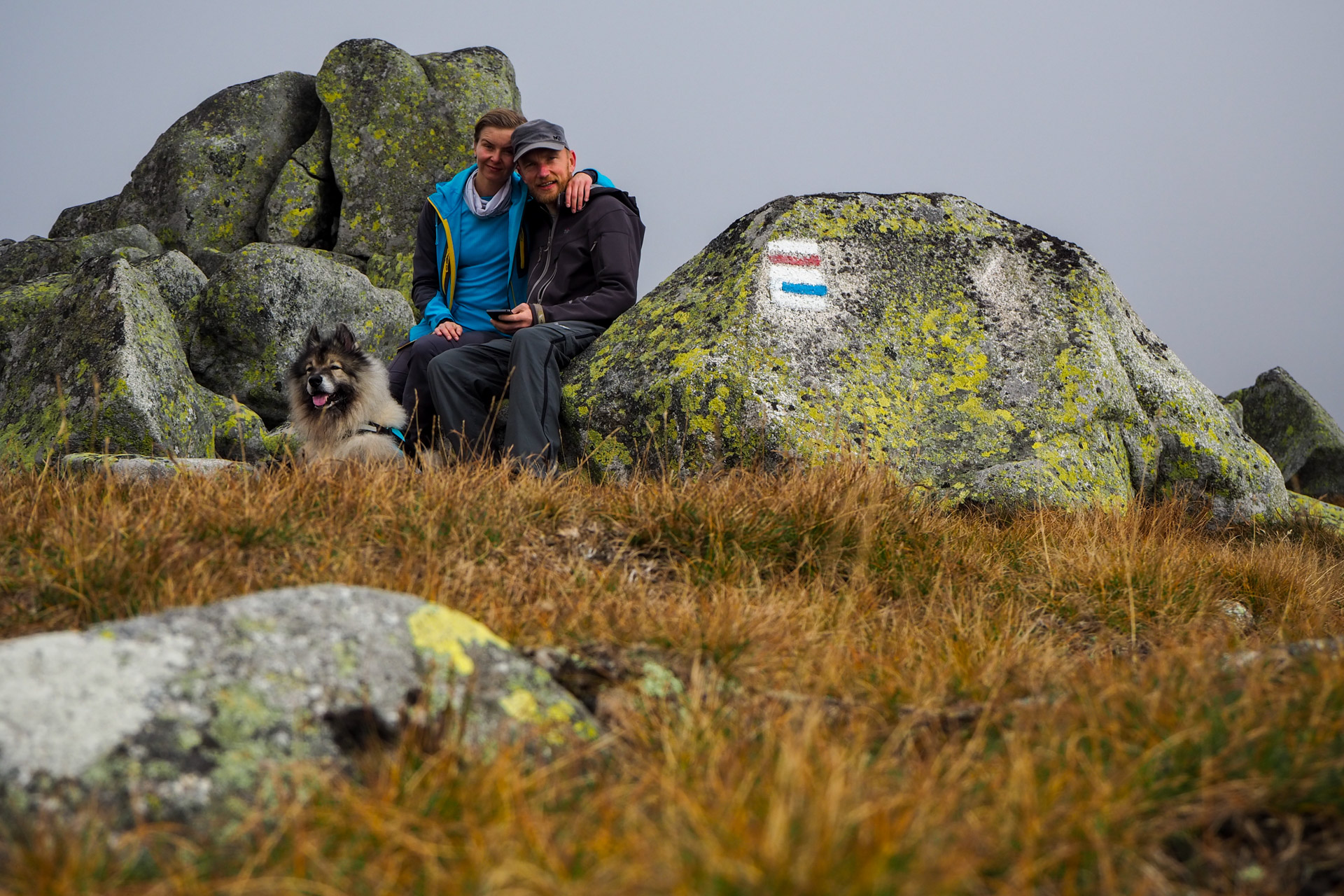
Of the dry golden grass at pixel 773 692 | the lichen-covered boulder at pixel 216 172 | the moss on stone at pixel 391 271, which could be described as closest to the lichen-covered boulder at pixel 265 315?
the moss on stone at pixel 391 271

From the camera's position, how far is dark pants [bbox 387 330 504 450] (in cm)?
696

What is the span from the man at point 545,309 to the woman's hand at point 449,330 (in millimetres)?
419

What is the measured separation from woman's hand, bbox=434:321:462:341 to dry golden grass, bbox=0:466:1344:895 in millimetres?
2517

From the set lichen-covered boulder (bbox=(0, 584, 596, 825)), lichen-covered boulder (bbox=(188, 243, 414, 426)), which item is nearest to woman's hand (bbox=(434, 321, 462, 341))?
lichen-covered boulder (bbox=(0, 584, 596, 825))

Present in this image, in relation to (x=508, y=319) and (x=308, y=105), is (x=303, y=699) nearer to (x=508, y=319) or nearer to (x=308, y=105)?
(x=508, y=319)

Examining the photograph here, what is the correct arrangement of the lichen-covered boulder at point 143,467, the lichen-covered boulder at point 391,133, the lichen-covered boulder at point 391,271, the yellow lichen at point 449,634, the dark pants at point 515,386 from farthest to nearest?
the lichen-covered boulder at point 391,133, the lichen-covered boulder at point 391,271, the dark pants at point 515,386, the lichen-covered boulder at point 143,467, the yellow lichen at point 449,634

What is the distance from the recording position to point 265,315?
504 inches

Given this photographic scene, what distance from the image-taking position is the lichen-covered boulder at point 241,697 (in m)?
1.96

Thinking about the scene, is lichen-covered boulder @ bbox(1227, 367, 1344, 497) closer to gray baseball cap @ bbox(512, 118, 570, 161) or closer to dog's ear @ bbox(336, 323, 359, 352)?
gray baseball cap @ bbox(512, 118, 570, 161)

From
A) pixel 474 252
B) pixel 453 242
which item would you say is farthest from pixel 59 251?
pixel 474 252

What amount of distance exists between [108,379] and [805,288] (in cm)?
679

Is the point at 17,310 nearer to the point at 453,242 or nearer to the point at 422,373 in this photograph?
the point at 453,242

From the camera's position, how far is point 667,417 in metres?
5.88

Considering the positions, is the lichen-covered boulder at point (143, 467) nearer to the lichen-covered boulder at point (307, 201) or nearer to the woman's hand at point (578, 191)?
the woman's hand at point (578, 191)
